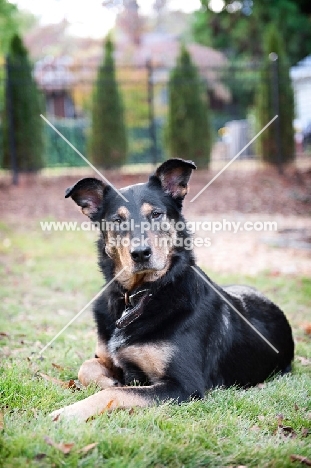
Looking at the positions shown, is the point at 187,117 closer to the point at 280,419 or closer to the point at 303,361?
the point at 303,361

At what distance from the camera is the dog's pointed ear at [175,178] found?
4586mm

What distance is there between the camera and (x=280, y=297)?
Result: 7.69 metres

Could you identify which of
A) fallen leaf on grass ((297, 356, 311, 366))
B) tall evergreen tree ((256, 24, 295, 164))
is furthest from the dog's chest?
tall evergreen tree ((256, 24, 295, 164))

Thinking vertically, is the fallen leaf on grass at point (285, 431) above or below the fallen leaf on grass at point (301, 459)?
below

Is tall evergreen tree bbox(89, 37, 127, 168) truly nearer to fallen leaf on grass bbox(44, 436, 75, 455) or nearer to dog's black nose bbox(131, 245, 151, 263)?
dog's black nose bbox(131, 245, 151, 263)

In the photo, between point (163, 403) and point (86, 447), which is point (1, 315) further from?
point (86, 447)

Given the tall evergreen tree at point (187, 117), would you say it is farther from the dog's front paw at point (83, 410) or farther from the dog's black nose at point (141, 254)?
the dog's front paw at point (83, 410)

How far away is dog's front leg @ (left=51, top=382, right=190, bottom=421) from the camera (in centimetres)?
342

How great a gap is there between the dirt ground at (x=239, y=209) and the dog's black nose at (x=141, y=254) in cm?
533

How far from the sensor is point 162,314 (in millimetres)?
4109

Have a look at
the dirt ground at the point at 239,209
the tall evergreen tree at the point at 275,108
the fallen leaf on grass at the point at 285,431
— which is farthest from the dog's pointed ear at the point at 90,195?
the tall evergreen tree at the point at 275,108

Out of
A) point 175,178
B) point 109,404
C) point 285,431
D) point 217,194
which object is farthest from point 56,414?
point 217,194

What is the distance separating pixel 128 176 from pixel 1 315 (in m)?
11.2

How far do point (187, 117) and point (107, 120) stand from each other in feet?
9.46
